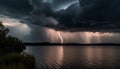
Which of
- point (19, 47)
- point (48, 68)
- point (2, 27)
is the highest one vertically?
point (2, 27)

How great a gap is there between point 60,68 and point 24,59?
115 feet

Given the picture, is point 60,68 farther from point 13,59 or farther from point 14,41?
point 13,59

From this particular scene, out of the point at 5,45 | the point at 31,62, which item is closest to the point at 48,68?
the point at 5,45

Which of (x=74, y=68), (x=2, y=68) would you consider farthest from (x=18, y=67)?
(x=74, y=68)

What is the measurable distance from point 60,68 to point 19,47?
22046 mm

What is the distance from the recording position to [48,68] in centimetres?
8138

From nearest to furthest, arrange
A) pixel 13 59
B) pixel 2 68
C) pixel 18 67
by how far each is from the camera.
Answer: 1. pixel 2 68
2. pixel 18 67
3. pixel 13 59

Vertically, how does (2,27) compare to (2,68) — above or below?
above

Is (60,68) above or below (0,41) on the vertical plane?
below

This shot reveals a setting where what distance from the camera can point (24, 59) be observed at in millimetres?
47781

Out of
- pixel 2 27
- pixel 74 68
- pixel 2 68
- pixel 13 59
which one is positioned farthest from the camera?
pixel 2 27

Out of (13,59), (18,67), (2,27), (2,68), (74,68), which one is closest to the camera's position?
(2,68)

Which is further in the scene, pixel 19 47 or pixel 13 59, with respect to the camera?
pixel 19 47

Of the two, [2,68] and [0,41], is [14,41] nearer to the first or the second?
[0,41]
